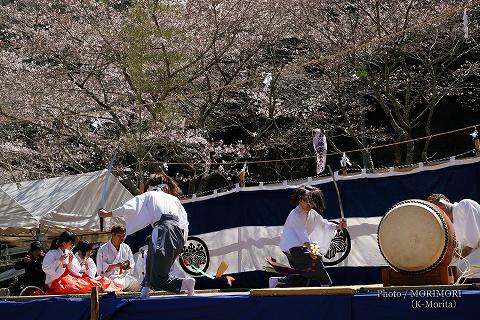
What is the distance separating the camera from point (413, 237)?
14.9ft

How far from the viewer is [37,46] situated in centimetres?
1516

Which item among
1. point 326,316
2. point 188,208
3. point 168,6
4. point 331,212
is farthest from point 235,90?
point 326,316

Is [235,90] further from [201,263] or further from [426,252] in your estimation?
[426,252]

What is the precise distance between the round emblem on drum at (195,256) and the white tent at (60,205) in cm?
184

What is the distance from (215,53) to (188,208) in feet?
16.6

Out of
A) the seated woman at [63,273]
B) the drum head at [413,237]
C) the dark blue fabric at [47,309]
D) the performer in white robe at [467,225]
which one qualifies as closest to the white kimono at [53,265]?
the seated woman at [63,273]

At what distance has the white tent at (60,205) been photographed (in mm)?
10492

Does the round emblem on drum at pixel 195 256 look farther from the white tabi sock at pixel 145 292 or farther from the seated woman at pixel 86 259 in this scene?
the white tabi sock at pixel 145 292

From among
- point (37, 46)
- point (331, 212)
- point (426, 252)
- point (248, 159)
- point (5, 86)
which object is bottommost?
point (426, 252)

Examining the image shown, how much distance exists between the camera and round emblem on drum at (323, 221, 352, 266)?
8.42 metres

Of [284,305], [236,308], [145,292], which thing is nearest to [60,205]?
[145,292]

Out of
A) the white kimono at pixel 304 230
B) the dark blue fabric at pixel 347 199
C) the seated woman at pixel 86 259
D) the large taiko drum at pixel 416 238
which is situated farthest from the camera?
the seated woman at pixel 86 259

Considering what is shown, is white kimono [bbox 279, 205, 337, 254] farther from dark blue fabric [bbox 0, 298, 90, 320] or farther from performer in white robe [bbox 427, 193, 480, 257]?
dark blue fabric [bbox 0, 298, 90, 320]

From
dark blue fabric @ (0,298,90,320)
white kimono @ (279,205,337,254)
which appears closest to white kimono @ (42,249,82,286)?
dark blue fabric @ (0,298,90,320)
